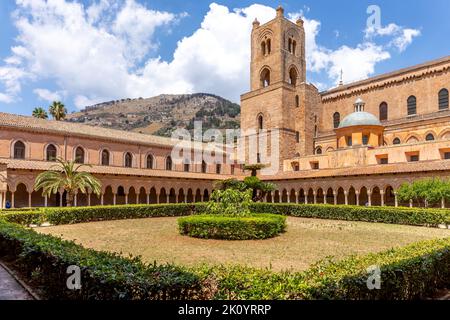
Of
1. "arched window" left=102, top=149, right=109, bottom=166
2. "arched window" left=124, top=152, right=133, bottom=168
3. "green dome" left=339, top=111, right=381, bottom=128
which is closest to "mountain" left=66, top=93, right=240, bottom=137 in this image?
"arched window" left=124, top=152, right=133, bottom=168

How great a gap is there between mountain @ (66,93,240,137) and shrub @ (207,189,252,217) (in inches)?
3736

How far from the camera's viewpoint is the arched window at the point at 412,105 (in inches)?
1369

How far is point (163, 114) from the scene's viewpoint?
13738 centimetres

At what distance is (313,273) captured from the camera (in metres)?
5.50

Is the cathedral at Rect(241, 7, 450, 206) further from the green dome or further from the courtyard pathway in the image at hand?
the courtyard pathway

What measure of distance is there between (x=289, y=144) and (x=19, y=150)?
26.2 m

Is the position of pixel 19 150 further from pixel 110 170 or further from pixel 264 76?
pixel 264 76

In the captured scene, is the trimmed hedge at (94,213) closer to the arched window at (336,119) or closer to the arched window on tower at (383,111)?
the arched window at (336,119)

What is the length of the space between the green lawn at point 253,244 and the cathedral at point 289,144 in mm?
8767

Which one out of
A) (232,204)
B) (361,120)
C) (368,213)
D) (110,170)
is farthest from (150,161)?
(232,204)

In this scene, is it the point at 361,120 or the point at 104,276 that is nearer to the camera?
the point at 104,276

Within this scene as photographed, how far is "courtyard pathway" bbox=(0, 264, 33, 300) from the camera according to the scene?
6.43 metres

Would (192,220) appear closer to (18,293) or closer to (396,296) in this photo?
(18,293)
